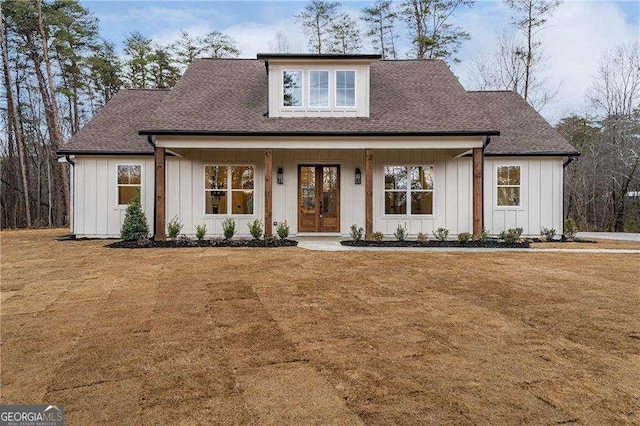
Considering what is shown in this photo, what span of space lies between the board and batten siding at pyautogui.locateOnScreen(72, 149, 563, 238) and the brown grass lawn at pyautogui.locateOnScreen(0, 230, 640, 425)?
229 inches

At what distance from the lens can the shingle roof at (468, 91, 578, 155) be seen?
12.9m

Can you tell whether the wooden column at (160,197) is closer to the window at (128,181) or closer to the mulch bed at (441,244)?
the window at (128,181)

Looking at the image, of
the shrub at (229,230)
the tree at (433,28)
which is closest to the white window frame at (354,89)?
the shrub at (229,230)

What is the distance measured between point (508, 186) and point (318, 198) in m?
6.10

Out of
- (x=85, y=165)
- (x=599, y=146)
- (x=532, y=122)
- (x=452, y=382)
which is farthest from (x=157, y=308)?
(x=599, y=146)

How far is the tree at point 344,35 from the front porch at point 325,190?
1347 centimetres

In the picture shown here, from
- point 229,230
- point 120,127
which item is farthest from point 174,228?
point 120,127

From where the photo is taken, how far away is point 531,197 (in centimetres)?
1299

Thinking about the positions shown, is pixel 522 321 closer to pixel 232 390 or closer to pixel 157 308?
pixel 232 390

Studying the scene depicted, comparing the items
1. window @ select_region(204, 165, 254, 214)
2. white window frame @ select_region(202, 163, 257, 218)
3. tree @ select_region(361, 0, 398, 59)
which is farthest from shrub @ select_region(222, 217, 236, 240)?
tree @ select_region(361, 0, 398, 59)

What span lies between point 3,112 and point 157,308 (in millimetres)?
23815

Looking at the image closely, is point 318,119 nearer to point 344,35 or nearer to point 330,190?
point 330,190

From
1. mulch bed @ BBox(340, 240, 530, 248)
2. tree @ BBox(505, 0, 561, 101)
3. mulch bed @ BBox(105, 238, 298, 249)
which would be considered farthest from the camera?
tree @ BBox(505, 0, 561, 101)
